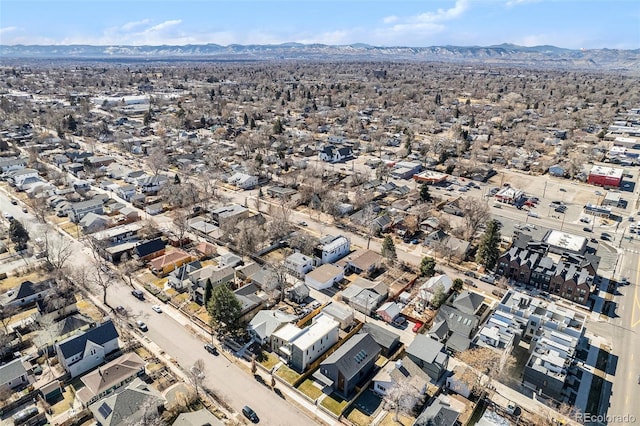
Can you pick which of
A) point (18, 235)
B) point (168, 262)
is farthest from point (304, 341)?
point (18, 235)

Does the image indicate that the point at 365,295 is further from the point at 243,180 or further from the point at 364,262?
the point at 243,180

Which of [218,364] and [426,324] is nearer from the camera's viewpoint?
[218,364]

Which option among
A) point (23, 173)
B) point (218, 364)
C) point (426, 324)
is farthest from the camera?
point (23, 173)

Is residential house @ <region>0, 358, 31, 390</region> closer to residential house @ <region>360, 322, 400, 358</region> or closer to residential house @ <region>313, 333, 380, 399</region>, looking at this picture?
residential house @ <region>313, 333, 380, 399</region>

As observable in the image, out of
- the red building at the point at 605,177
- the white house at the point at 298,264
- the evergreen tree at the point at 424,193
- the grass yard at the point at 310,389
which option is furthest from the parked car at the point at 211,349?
the red building at the point at 605,177

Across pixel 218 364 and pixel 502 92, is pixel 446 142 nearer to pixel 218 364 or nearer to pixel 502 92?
pixel 218 364

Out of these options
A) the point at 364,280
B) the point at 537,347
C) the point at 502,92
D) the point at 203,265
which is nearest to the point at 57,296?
the point at 203,265
